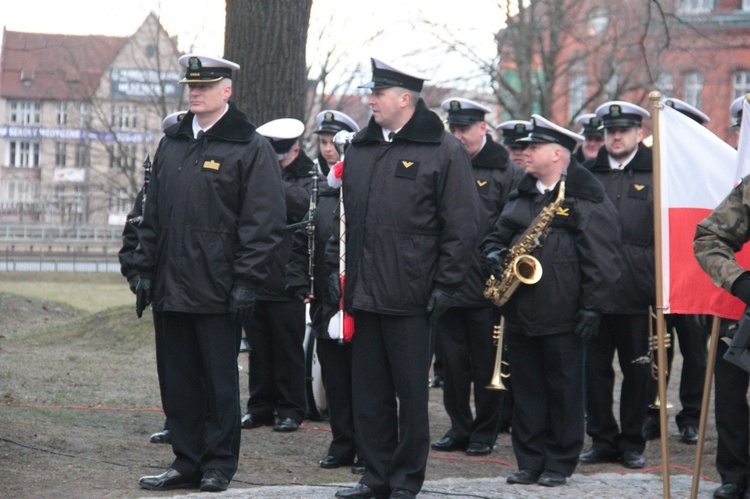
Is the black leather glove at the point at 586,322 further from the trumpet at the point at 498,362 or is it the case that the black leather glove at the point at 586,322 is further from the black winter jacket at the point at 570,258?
the trumpet at the point at 498,362

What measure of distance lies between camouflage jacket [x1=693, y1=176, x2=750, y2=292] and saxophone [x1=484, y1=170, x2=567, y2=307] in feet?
4.02

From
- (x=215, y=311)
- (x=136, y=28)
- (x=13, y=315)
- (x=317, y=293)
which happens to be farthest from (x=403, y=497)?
(x=136, y=28)

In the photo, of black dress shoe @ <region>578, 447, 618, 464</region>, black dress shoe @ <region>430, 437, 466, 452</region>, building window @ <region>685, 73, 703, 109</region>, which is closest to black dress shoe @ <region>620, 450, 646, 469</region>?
black dress shoe @ <region>578, 447, 618, 464</region>

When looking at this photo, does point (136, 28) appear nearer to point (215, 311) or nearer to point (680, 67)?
point (680, 67)

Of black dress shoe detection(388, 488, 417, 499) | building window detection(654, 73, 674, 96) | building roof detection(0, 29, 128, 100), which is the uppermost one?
building roof detection(0, 29, 128, 100)

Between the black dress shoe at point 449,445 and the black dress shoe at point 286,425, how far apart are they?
1.08 m

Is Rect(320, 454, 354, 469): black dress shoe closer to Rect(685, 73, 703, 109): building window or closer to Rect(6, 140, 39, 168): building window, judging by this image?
Rect(685, 73, 703, 109): building window

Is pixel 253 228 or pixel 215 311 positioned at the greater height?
pixel 253 228

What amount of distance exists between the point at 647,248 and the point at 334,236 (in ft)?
9.22

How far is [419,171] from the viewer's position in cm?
634

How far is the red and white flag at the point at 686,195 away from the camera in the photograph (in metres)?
6.64

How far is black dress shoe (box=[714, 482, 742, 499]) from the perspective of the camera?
22.6ft

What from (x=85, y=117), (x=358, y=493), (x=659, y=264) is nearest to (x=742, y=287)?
(x=659, y=264)

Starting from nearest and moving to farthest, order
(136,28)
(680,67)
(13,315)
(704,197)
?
(704,197)
(13,315)
(136,28)
(680,67)
